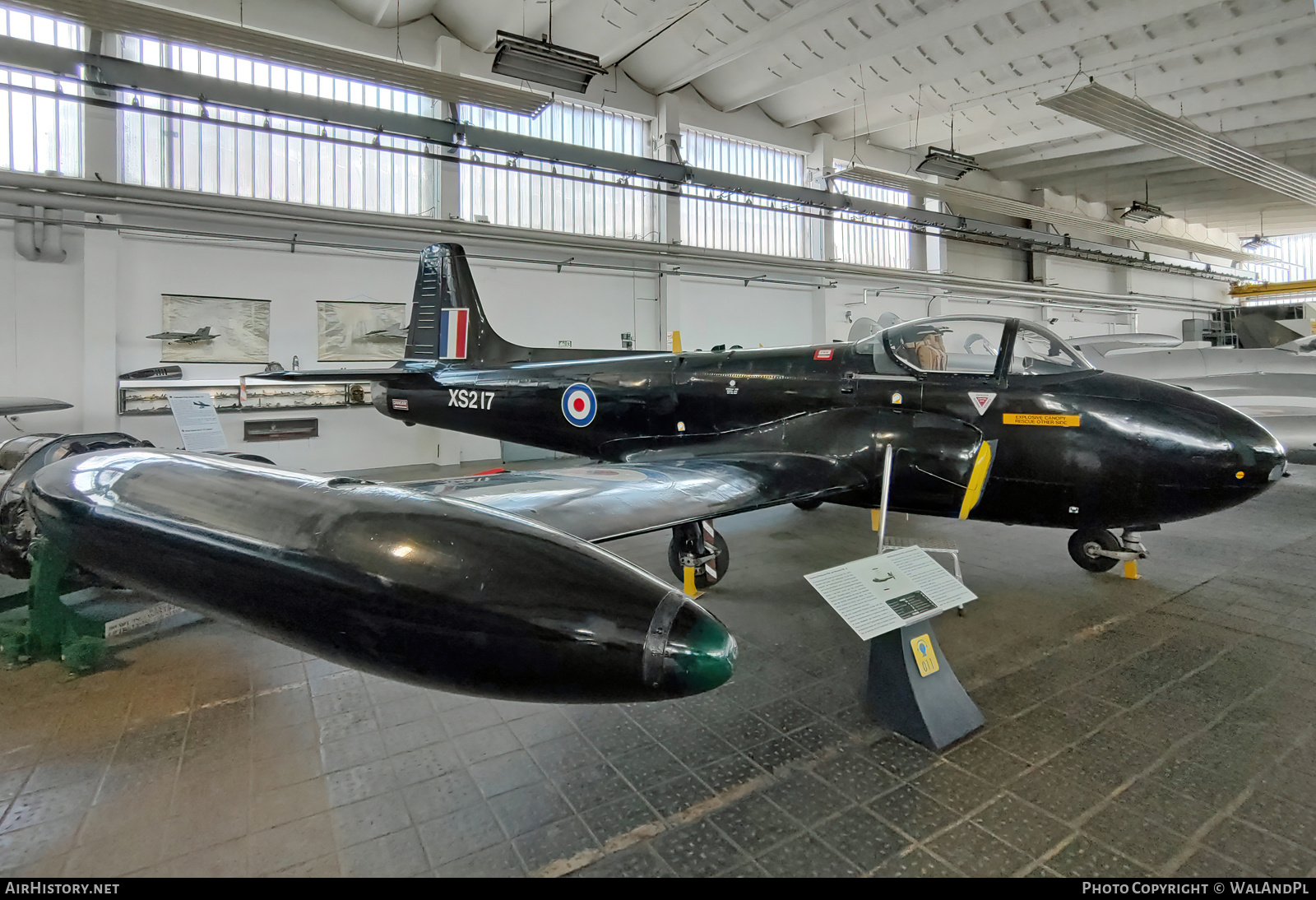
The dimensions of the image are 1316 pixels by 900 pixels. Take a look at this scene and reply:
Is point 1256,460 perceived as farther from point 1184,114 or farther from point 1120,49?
point 1184,114

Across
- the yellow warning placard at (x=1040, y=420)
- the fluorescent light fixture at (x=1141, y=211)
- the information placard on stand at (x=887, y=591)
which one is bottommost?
the information placard on stand at (x=887, y=591)

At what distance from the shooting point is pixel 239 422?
963 centimetres

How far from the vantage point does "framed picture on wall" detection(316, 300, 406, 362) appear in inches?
402

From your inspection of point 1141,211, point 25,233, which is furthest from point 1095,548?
point 1141,211

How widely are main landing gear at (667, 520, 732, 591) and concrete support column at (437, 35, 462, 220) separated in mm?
8464

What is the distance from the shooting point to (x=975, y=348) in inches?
178

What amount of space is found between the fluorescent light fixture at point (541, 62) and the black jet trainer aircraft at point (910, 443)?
4.56 meters

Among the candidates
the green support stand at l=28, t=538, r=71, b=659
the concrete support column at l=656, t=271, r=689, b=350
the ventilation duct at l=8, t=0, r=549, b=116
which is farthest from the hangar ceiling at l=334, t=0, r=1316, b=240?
the green support stand at l=28, t=538, r=71, b=659

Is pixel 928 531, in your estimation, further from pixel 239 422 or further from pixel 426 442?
pixel 239 422

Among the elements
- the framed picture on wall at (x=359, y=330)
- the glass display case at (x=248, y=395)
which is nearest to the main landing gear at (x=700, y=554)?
the glass display case at (x=248, y=395)

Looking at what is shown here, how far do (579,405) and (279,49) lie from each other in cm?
554

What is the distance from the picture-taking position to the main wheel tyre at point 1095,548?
4848mm

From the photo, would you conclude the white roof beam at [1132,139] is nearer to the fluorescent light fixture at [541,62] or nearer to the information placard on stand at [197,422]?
the fluorescent light fixture at [541,62]
